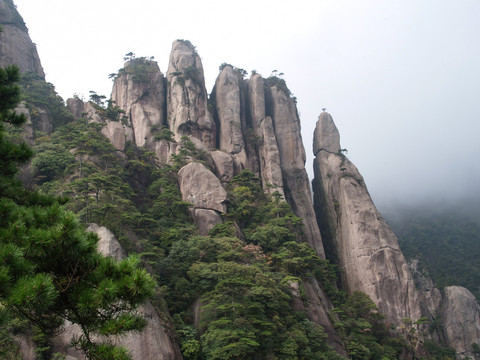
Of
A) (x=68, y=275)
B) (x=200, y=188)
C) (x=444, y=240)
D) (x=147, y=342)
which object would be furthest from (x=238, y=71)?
(x=68, y=275)

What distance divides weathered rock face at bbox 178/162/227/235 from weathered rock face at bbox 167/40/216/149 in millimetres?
8346

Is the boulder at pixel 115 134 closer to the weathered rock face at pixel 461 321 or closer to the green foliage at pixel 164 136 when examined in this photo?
the green foliage at pixel 164 136

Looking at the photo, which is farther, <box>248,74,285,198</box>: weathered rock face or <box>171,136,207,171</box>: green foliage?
<box>248,74,285,198</box>: weathered rock face

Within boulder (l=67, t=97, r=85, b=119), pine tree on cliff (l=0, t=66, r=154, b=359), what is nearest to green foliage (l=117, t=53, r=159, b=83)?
boulder (l=67, t=97, r=85, b=119)

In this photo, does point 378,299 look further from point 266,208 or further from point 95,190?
point 95,190

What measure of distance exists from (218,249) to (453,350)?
24.4 meters

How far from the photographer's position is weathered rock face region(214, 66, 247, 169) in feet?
124

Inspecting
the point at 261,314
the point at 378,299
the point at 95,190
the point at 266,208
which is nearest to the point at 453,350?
the point at 378,299

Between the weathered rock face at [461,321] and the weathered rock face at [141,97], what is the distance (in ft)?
112

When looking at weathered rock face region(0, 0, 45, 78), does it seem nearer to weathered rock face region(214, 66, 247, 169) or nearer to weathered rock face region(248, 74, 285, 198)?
weathered rock face region(214, 66, 247, 169)

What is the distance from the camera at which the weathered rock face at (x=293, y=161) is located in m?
35.6

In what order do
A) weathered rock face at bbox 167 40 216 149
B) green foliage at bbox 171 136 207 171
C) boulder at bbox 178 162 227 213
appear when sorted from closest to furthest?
boulder at bbox 178 162 227 213
green foliage at bbox 171 136 207 171
weathered rock face at bbox 167 40 216 149

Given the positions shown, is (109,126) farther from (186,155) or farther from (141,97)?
(141,97)

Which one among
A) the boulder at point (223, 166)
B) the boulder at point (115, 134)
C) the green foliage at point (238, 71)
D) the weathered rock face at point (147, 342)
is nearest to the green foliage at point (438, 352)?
the boulder at point (223, 166)
